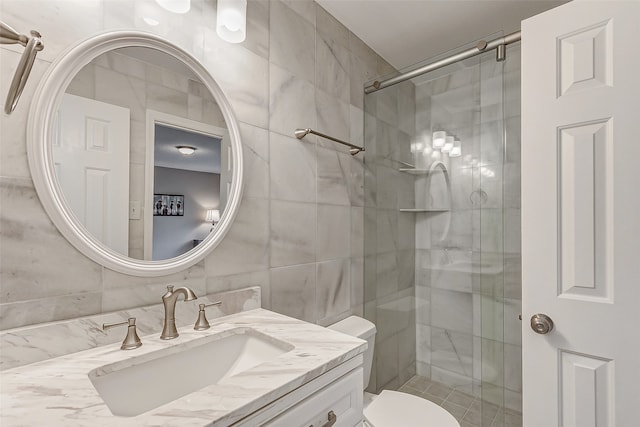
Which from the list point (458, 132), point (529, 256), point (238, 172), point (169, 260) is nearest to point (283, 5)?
point (238, 172)

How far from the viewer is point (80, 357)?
792 mm

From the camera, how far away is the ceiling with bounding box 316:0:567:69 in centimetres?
168

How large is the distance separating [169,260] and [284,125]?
789 mm

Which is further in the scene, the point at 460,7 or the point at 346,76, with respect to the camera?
the point at 346,76

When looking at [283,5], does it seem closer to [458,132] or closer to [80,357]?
[458,132]

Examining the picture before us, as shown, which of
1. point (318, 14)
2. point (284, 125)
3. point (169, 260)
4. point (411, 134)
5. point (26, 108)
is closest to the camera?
point (26, 108)

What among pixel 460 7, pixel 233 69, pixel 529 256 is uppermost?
pixel 460 7

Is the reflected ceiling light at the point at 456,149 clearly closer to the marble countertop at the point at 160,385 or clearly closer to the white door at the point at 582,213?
the white door at the point at 582,213

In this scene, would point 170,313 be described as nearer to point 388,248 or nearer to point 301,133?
point 301,133

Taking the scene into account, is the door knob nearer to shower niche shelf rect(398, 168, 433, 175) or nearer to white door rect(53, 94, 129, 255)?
shower niche shelf rect(398, 168, 433, 175)

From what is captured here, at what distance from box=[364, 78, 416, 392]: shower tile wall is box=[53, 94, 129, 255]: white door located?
139cm

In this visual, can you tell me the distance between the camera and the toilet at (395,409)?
1362mm

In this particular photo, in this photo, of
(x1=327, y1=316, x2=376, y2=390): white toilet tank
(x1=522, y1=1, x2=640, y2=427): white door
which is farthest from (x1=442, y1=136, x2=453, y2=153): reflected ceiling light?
(x1=327, y1=316, x2=376, y2=390): white toilet tank

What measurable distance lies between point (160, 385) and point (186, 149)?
29.4 inches
